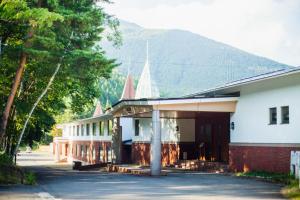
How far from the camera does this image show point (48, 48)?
2028 centimetres

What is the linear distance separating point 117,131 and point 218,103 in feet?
55.1

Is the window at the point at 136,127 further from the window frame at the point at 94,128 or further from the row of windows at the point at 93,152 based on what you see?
the window frame at the point at 94,128

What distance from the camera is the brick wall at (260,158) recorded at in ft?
70.4

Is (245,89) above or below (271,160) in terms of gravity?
above

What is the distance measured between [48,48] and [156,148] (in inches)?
308

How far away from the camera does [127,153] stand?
43.8 meters

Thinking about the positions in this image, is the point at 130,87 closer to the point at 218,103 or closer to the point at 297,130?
the point at 218,103

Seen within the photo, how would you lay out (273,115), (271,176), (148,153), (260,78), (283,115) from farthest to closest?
(148,153) < (273,115) < (283,115) < (271,176) < (260,78)

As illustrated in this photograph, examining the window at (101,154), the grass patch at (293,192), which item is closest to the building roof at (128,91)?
the window at (101,154)

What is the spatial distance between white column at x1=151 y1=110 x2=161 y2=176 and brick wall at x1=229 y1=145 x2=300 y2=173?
4558 mm

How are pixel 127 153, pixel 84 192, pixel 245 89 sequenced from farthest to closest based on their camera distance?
pixel 127 153 < pixel 245 89 < pixel 84 192

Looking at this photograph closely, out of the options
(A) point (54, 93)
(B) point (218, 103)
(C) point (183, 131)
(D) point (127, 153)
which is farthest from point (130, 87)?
(B) point (218, 103)

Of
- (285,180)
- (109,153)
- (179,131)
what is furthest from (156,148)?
(109,153)

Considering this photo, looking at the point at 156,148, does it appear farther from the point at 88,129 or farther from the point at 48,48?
the point at 88,129
